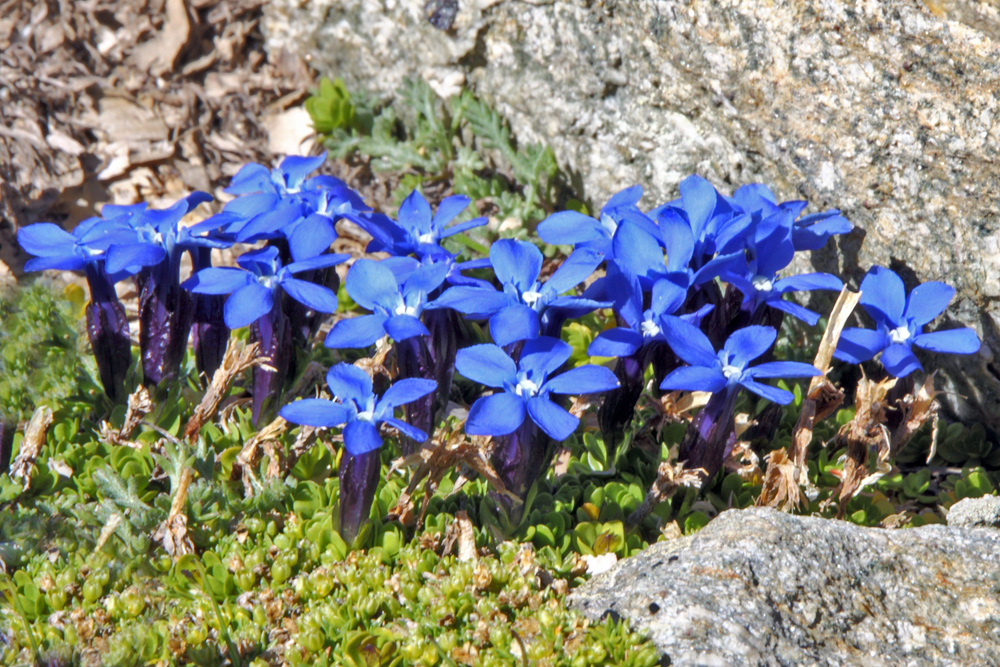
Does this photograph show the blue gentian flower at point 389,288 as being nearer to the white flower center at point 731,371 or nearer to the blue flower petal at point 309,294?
the blue flower petal at point 309,294

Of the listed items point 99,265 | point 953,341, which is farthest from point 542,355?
point 99,265

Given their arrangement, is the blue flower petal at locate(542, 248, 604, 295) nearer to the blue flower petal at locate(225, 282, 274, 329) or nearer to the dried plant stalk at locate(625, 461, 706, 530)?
the dried plant stalk at locate(625, 461, 706, 530)

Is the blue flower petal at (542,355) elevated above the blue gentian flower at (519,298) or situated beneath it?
situated beneath

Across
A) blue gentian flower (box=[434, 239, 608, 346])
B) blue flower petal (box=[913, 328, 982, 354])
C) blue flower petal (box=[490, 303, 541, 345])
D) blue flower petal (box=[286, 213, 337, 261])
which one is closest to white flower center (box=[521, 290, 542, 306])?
blue gentian flower (box=[434, 239, 608, 346])

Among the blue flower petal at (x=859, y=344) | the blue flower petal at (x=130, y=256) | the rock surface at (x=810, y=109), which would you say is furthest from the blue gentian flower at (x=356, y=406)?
the rock surface at (x=810, y=109)

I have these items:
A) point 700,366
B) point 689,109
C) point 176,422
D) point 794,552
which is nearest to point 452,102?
point 689,109

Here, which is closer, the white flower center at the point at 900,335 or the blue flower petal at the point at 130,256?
the blue flower petal at the point at 130,256
